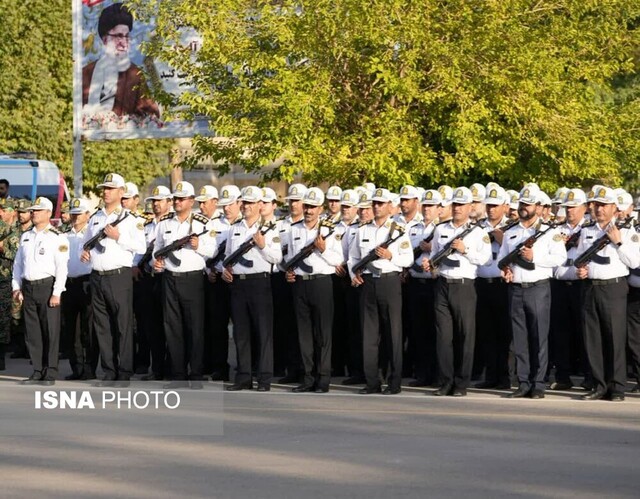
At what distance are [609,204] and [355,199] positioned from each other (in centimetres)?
304

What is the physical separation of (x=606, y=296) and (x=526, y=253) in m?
0.86

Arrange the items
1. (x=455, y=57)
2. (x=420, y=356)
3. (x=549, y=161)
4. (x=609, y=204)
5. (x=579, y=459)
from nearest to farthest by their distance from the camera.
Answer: (x=579, y=459), (x=609, y=204), (x=420, y=356), (x=455, y=57), (x=549, y=161)

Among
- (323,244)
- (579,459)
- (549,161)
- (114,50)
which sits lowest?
(579,459)

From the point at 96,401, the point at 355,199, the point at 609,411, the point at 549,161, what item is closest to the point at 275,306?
the point at 355,199

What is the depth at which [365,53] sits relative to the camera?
22.3 metres

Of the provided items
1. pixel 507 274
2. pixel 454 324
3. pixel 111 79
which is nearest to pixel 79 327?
pixel 454 324

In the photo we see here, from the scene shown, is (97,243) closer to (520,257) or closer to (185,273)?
(185,273)

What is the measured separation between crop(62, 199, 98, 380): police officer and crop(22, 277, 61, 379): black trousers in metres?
0.55

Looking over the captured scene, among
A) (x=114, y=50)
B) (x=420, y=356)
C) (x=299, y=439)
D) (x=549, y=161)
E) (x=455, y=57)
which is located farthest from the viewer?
(x=114, y=50)

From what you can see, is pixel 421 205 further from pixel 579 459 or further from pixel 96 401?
pixel 579 459

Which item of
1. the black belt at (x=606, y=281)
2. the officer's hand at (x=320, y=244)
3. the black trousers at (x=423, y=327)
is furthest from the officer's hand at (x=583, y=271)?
the officer's hand at (x=320, y=244)

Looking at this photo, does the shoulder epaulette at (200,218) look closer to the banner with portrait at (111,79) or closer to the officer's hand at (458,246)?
the officer's hand at (458,246)

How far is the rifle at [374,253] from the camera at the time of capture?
50.6ft

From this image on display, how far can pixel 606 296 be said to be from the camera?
14992 millimetres
